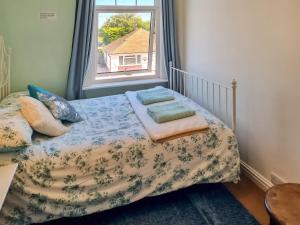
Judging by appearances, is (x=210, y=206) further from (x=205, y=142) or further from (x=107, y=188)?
(x=107, y=188)

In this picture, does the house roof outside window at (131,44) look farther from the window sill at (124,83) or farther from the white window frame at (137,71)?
the window sill at (124,83)

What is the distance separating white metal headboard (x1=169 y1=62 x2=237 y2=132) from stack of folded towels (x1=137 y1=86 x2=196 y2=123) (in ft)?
1.28

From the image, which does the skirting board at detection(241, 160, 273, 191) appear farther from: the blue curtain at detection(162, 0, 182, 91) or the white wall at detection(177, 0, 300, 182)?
the blue curtain at detection(162, 0, 182, 91)

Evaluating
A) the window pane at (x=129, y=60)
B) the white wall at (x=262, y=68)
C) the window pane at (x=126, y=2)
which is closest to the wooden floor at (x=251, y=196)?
the white wall at (x=262, y=68)

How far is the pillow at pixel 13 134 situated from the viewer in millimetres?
1717

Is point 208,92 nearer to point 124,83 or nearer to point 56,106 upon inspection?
point 124,83

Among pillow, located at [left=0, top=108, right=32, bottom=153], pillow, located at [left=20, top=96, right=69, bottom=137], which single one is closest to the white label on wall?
pillow, located at [left=20, top=96, right=69, bottom=137]

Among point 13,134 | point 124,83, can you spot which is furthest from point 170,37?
point 13,134

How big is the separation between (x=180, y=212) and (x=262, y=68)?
4.08ft

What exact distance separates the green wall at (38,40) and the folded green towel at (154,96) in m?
0.94

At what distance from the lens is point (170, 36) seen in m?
3.30

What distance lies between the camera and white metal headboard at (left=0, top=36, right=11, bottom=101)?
8.73 feet

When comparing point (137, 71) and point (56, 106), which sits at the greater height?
point (137, 71)

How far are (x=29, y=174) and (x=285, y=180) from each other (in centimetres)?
179
